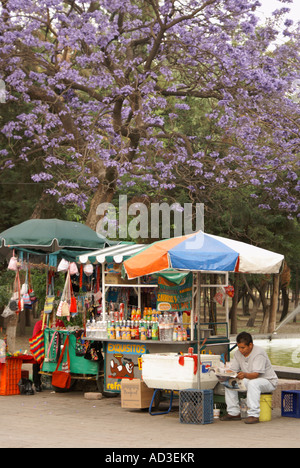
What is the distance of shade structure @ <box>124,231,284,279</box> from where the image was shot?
417 inches

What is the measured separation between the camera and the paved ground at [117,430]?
8.59m

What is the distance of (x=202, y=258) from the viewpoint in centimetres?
1063

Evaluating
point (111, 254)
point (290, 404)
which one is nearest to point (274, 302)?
point (111, 254)

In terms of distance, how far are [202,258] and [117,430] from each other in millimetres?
2601

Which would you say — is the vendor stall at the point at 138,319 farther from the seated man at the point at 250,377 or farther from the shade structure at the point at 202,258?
the seated man at the point at 250,377

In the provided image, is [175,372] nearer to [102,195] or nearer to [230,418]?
[230,418]

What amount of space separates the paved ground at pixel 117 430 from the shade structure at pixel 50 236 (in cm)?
270

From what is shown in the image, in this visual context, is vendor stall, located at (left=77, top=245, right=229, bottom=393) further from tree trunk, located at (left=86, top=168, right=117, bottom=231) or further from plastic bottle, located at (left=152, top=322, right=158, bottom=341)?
tree trunk, located at (left=86, top=168, right=117, bottom=231)

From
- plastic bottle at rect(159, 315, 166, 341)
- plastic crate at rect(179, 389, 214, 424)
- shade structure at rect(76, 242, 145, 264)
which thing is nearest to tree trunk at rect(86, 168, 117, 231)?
shade structure at rect(76, 242, 145, 264)

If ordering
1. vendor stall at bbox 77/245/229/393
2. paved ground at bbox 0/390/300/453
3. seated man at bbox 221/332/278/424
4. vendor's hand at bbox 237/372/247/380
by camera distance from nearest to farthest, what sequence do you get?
paved ground at bbox 0/390/300/453
seated man at bbox 221/332/278/424
vendor's hand at bbox 237/372/247/380
vendor stall at bbox 77/245/229/393

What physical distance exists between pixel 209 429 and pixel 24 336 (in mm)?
25105

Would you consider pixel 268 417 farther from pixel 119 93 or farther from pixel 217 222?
pixel 217 222

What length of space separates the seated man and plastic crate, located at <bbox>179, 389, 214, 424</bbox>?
0.40m

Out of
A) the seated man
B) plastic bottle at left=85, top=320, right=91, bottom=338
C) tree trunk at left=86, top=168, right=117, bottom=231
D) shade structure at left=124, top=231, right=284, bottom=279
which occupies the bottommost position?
the seated man
